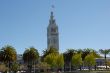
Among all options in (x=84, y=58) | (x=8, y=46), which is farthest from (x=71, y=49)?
(x=8, y=46)

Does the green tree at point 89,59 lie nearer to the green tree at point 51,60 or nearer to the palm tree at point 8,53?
the green tree at point 51,60

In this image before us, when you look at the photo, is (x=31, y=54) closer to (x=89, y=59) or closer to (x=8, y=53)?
(x=8, y=53)

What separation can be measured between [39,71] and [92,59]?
20.4 m

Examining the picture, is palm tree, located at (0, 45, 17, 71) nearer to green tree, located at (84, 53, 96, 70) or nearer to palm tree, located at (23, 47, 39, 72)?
palm tree, located at (23, 47, 39, 72)

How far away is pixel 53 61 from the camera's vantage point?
12406cm

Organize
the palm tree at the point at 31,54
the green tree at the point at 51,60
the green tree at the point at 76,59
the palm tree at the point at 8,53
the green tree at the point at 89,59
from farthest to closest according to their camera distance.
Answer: the green tree at the point at 89,59, the green tree at the point at 76,59, the green tree at the point at 51,60, the palm tree at the point at 31,54, the palm tree at the point at 8,53

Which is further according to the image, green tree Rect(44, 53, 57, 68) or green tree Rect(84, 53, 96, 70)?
green tree Rect(84, 53, 96, 70)

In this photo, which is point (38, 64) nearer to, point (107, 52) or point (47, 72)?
point (47, 72)

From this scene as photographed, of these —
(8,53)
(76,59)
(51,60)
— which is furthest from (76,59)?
(8,53)

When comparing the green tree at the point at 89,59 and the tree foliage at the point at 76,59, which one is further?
the green tree at the point at 89,59

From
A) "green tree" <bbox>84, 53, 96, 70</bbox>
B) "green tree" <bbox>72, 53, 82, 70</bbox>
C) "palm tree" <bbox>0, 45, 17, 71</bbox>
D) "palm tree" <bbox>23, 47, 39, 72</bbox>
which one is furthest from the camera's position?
"green tree" <bbox>84, 53, 96, 70</bbox>

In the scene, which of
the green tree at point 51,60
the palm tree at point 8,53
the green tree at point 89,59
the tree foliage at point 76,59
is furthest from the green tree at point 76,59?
the palm tree at point 8,53

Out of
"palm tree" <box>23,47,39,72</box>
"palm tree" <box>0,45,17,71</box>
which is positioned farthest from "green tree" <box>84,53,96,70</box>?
"palm tree" <box>0,45,17,71</box>

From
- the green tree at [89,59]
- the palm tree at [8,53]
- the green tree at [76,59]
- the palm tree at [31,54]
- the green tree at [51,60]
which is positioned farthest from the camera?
the green tree at [89,59]
